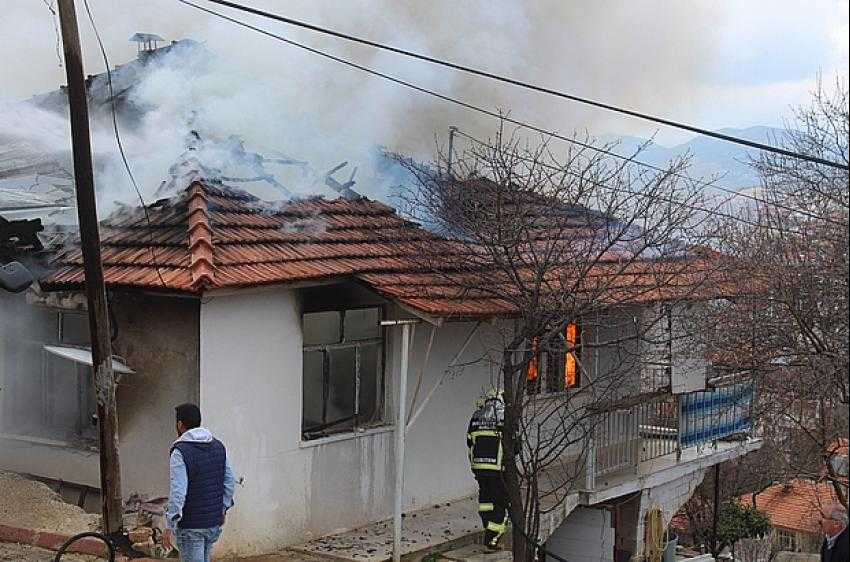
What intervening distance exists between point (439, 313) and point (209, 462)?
3.97m

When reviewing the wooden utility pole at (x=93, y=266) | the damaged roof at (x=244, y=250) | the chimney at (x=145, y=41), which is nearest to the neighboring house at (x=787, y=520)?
the damaged roof at (x=244, y=250)

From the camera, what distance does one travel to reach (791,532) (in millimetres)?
41188

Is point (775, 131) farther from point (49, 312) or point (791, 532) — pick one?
point (791, 532)

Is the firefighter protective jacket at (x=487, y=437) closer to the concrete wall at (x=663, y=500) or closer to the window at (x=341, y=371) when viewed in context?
the window at (x=341, y=371)

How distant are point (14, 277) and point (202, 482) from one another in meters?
3.59

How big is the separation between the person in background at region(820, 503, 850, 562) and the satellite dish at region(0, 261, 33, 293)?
7.17m

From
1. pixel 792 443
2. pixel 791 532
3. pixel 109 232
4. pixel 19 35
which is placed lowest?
pixel 791 532

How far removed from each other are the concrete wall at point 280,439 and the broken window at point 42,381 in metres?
2.05

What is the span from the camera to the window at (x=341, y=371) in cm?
1171

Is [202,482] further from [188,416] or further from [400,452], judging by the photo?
[400,452]

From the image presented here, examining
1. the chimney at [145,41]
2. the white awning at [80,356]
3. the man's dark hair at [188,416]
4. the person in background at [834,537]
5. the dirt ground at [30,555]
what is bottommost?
the dirt ground at [30,555]

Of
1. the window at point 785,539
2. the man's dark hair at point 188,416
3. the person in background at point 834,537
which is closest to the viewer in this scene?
the person in background at point 834,537

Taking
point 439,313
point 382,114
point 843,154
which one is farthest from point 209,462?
point 843,154

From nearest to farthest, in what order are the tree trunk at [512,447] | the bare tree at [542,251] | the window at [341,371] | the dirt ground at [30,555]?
1. the dirt ground at [30,555]
2. the tree trunk at [512,447]
3. the bare tree at [542,251]
4. the window at [341,371]
